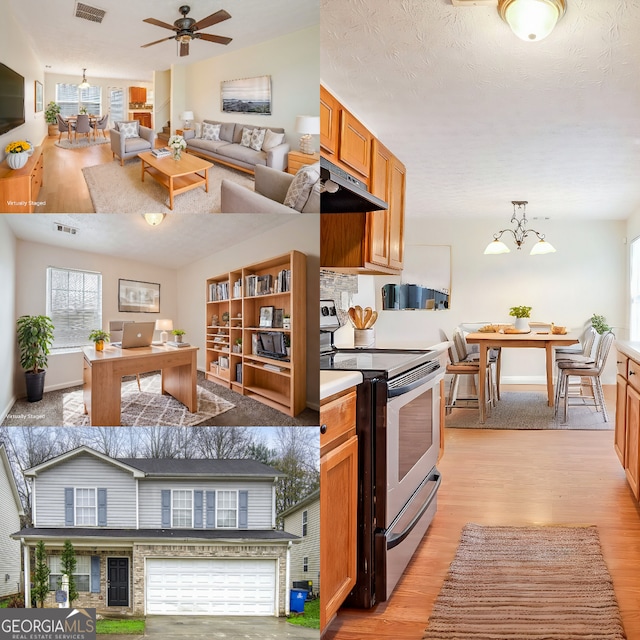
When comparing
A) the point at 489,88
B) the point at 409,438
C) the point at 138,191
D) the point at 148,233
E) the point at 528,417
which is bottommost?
the point at 528,417

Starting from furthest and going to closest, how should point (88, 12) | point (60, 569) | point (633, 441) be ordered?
point (633, 441)
point (60, 569)
point (88, 12)

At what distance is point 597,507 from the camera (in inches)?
137

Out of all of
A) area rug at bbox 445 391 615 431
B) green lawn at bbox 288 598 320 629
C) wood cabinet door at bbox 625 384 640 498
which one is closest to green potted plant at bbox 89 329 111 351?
green lawn at bbox 288 598 320 629

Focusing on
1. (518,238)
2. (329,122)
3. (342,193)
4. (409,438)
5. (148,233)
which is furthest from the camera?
(518,238)

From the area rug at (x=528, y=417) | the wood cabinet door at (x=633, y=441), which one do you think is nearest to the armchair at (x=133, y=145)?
the wood cabinet door at (x=633, y=441)

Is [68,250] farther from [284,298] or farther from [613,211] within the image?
[613,211]

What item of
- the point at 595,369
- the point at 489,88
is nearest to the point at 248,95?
the point at 489,88

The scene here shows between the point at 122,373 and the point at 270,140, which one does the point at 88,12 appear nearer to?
the point at 270,140

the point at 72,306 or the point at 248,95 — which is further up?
the point at 248,95

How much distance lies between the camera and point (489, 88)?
3521 millimetres

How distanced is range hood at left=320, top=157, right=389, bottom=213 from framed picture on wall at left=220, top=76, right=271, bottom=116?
0.62 meters

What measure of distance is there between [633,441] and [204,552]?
2.71 metres

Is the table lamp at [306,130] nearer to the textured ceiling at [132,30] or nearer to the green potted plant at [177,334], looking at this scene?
the textured ceiling at [132,30]

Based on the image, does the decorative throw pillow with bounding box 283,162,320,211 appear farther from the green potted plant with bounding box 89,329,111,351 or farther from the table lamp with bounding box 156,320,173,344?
the green potted plant with bounding box 89,329,111,351
